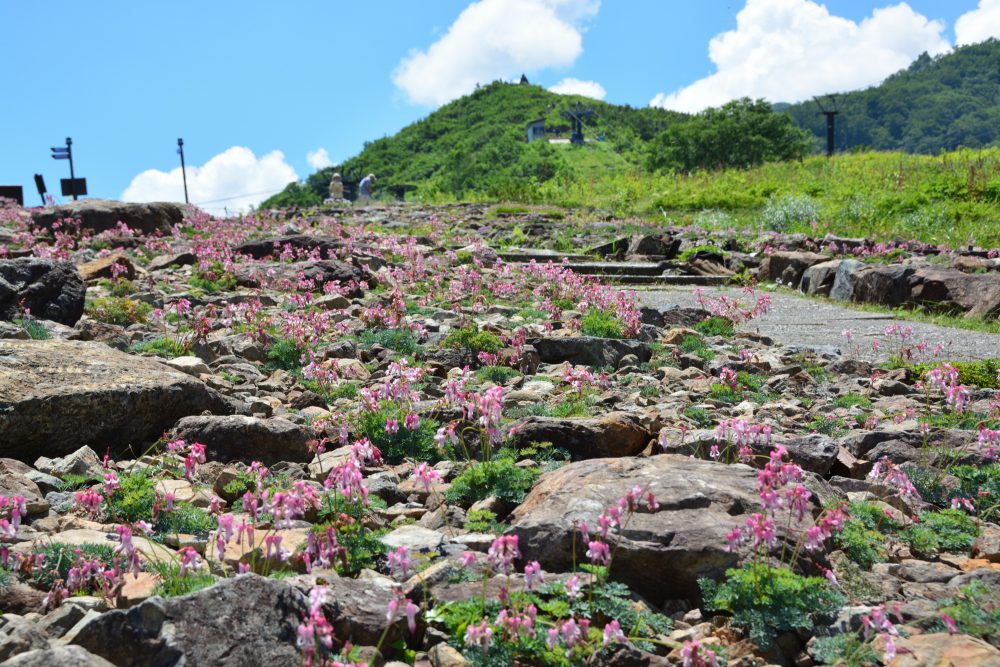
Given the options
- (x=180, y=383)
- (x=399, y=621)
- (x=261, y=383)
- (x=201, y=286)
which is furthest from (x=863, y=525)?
(x=201, y=286)

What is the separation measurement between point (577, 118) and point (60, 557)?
113m

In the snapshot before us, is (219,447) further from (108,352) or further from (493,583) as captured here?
(493,583)

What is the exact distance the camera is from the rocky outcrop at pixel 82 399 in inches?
187

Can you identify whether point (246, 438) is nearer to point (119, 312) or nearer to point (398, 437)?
point (398, 437)

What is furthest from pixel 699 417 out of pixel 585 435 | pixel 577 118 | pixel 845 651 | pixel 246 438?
pixel 577 118

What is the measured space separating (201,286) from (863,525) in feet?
34.3

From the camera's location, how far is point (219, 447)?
493 cm

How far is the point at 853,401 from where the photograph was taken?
6.56 m

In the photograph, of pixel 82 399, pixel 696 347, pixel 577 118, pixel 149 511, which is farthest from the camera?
pixel 577 118

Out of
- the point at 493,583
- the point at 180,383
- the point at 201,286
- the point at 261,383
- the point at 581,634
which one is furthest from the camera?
the point at 201,286

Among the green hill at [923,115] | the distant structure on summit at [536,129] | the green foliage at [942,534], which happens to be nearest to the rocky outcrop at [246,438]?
the green foliage at [942,534]

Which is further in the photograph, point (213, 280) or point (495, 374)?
point (213, 280)

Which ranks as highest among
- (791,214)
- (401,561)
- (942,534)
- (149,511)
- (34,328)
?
(791,214)

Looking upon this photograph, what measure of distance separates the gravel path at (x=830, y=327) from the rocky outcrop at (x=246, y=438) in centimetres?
657
